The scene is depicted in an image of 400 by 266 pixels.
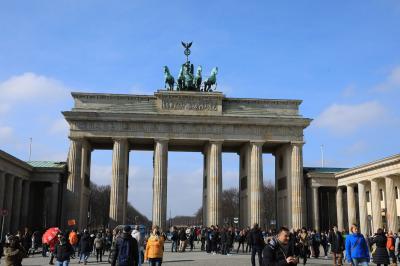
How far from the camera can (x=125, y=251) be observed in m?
11.7

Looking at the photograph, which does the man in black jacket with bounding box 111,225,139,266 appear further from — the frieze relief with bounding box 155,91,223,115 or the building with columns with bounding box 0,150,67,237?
the frieze relief with bounding box 155,91,223,115

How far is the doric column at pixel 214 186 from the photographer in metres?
56.8

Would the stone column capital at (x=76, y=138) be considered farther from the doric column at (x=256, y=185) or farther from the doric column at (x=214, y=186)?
the doric column at (x=256, y=185)

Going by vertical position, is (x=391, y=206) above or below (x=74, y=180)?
below

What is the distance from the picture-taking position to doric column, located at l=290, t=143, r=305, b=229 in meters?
57.3

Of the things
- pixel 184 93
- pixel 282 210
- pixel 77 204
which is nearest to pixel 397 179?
pixel 282 210

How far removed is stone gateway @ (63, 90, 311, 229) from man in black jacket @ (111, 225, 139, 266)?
44693 mm

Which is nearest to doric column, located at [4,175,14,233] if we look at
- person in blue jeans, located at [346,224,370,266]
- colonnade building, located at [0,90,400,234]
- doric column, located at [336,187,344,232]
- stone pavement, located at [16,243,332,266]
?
colonnade building, located at [0,90,400,234]

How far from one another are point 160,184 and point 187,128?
24.6ft

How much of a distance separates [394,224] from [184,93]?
90.7ft

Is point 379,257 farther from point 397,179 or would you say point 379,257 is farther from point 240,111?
point 240,111

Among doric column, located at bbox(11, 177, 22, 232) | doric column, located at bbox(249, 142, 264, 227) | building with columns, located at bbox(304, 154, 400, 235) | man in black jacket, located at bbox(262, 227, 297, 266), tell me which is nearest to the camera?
man in black jacket, located at bbox(262, 227, 297, 266)

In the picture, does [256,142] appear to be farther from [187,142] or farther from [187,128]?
[187,142]

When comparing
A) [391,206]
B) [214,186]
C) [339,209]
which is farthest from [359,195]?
[214,186]
